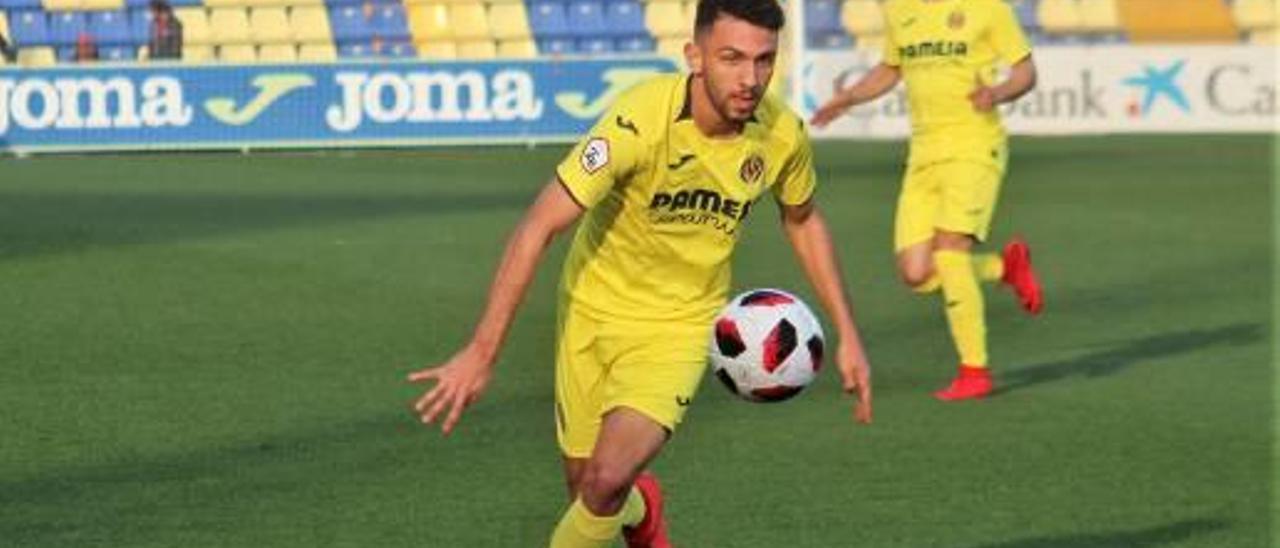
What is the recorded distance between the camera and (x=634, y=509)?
8.50 metres

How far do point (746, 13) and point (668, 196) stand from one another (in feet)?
2.09

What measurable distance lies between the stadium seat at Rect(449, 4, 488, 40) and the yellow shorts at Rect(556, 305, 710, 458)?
31115 millimetres

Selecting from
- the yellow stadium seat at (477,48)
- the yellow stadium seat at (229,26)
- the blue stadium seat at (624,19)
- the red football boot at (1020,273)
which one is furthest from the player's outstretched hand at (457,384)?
the blue stadium seat at (624,19)

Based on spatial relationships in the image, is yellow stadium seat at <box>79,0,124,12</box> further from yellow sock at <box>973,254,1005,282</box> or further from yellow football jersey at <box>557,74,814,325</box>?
yellow football jersey at <box>557,74,814,325</box>

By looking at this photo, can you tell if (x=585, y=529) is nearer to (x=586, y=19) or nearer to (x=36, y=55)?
(x=36, y=55)

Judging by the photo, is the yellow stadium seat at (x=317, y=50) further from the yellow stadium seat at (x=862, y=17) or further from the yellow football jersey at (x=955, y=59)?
the yellow football jersey at (x=955, y=59)

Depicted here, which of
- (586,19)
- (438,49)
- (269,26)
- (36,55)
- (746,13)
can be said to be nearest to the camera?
(746,13)

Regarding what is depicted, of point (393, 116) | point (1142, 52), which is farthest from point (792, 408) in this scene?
point (1142, 52)

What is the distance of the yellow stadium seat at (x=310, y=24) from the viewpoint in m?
39.0

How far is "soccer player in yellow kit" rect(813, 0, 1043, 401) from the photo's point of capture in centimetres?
1378

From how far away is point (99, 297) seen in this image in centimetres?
1766

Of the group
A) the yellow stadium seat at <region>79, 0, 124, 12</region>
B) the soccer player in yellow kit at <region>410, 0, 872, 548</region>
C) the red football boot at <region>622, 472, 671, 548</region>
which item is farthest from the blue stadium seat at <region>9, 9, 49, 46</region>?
the soccer player in yellow kit at <region>410, 0, 872, 548</region>

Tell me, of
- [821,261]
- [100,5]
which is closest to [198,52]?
[100,5]

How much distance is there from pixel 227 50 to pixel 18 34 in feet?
8.88
